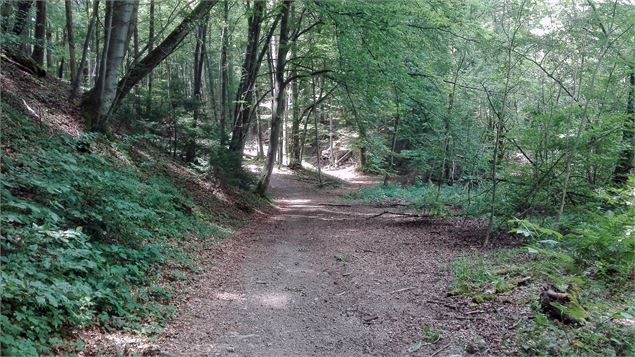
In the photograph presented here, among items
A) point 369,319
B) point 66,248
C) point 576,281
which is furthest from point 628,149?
point 66,248

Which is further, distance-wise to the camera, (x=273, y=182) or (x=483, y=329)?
(x=273, y=182)

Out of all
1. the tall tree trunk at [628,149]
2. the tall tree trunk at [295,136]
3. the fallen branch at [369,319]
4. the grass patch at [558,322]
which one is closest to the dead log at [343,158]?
the tall tree trunk at [295,136]

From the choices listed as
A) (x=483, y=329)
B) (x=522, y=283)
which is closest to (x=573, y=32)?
(x=522, y=283)

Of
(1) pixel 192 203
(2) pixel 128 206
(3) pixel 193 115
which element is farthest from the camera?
(3) pixel 193 115

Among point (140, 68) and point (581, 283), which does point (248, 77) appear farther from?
point (581, 283)

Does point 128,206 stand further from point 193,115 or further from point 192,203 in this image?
point 193,115

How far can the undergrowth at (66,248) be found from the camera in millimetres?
3893

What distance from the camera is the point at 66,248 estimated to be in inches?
200

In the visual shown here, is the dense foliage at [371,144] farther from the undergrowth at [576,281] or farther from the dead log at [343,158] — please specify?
the dead log at [343,158]

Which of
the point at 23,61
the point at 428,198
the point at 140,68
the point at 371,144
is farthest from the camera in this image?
the point at 371,144

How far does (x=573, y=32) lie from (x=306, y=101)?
20849 millimetres

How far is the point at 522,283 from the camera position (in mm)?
6273

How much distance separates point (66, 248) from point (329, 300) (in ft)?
12.1

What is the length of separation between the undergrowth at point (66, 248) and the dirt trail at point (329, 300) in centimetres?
69
